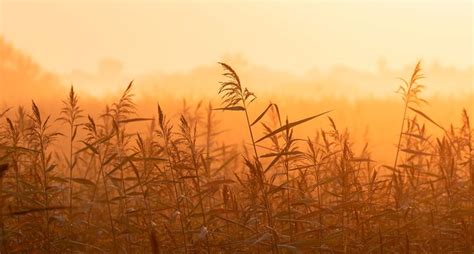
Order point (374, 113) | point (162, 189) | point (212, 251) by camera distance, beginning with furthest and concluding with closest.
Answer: point (374, 113) → point (162, 189) → point (212, 251)

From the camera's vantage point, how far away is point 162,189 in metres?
5.32

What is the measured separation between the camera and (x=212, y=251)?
4.91 meters

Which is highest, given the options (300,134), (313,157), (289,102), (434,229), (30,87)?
(30,87)

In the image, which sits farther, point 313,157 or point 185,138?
point 313,157

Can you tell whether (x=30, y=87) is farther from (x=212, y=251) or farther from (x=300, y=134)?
(x=212, y=251)

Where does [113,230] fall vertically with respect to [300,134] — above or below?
below

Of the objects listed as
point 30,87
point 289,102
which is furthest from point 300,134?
point 30,87

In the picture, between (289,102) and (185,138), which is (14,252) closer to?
(185,138)

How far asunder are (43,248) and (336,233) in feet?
6.62

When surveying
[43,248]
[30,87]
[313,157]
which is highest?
[30,87]

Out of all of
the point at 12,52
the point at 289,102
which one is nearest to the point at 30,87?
the point at 12,52

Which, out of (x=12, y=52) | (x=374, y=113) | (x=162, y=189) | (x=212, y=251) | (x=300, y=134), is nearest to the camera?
(x=212, y=251)

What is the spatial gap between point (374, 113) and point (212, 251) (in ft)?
54.9

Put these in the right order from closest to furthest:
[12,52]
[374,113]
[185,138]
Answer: [185,138]
[374,113]
[12,52]
